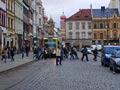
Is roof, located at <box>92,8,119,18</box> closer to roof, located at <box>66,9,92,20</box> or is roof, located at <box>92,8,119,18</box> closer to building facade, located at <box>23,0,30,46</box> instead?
roof, located at <box>66,9,92,20</box>

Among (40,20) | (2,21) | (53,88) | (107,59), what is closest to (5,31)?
(2,21)

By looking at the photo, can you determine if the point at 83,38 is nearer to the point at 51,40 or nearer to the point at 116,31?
the point at 116,31

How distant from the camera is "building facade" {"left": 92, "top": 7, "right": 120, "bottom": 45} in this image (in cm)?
12719

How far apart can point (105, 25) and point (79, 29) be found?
10.2 m

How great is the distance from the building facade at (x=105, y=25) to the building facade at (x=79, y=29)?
6.81 ft

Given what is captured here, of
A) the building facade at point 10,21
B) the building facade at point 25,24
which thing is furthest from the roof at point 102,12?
the building facade at point 10,21

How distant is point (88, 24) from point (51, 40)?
70907 millimetres

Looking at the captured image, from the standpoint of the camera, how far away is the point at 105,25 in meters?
129

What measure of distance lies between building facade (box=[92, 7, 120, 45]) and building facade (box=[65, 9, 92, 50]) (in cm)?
208

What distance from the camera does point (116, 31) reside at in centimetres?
12838

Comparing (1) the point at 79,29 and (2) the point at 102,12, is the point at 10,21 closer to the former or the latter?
(2) the point at 102,12

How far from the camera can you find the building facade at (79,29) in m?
133

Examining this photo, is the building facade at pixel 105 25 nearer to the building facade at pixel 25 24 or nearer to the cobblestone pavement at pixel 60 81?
the building facade at pixel 25 24

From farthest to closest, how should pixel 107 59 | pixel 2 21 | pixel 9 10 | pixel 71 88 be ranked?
1. pixel 9 10
2. pixel 2 21
3. pixel 107 59
4. pixel 71 88
